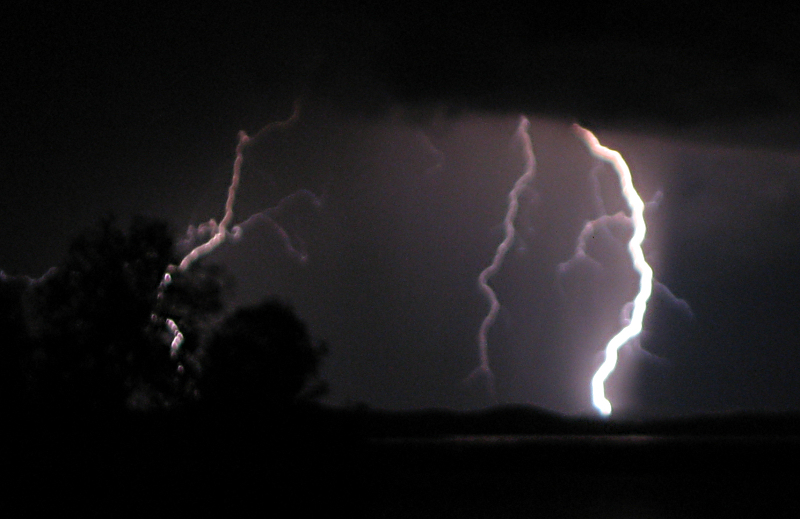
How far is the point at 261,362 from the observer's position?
21906 mm

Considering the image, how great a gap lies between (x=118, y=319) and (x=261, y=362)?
3554 millimetres

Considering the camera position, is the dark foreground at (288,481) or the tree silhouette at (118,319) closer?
the dark foreground at (288,481)

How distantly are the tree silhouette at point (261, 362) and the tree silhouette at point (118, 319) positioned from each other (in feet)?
3.52

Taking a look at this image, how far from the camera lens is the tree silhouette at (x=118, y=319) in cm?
2238

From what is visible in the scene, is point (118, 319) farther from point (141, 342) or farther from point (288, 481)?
point (288, 481)

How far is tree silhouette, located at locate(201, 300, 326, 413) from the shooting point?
69.6 ft

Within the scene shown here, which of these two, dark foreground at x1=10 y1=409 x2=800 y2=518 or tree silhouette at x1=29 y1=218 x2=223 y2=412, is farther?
tree silhouette at x1=29 y1=218 x2=223 y2=412

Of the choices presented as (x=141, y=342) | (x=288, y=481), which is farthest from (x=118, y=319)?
(x=288, y=481)

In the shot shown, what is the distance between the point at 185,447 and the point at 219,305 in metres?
5.06

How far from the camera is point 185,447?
1906cm

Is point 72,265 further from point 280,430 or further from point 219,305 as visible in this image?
point 280,430

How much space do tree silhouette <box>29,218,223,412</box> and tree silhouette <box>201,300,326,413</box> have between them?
3.52 ft

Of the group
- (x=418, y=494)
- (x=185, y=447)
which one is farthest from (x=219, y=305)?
(x=418, y=494)

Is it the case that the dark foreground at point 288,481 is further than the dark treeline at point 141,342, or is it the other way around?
the dark treeline at point 141,342
